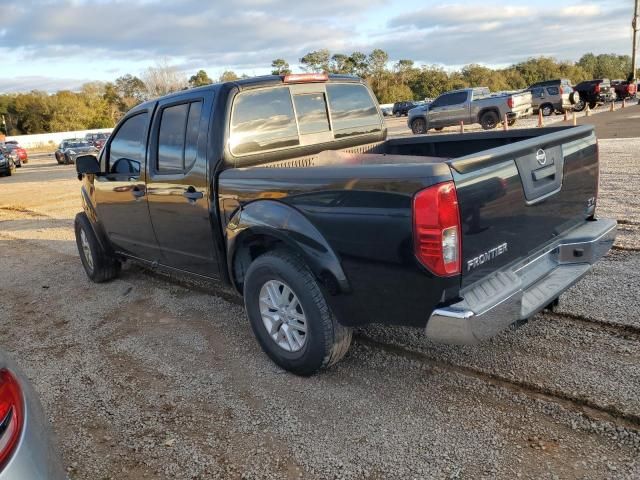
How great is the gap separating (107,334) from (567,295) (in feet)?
12.8

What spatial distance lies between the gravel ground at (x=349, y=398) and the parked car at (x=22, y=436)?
1.05 metres

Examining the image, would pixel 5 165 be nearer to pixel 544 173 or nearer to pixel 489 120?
pixel 489 120

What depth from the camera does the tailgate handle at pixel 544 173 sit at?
3.10 meters

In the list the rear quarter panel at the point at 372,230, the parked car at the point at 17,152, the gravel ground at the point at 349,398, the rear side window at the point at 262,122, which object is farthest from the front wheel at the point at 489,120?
the parked car at the point at 17,152

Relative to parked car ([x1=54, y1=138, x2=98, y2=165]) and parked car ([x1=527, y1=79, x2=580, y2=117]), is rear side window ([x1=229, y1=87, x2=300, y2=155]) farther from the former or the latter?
parked car ([x1=54, y1=138, x2=98, y2=165])

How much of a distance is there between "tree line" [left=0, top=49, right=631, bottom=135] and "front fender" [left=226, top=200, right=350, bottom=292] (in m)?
66.7

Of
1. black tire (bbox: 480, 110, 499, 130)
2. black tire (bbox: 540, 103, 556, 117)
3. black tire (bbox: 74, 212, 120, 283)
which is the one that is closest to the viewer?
black tire (bbox: 74, 212, 120, 283)

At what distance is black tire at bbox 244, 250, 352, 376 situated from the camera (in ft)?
10.7

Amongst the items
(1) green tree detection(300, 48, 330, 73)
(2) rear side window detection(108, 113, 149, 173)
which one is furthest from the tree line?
(2) rear side window detection(108, 113, 149, 173)

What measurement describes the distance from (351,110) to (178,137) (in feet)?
5.17

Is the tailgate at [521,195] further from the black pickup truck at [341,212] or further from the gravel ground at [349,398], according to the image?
the gravel ground at [349,398]

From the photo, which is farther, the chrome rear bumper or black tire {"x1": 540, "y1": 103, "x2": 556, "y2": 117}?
black tire {"x1": 540, "y1": 103, "x2": 556, "y2": 117}

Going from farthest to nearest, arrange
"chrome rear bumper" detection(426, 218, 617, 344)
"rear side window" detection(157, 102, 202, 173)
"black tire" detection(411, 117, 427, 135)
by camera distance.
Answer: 1. "black tire" detection(411, 117, 427, 135)
2. "rear side window" detection(157, 102, 202, 173)
3. "chrome rear bumper" detection(426, 218, 617, 344)

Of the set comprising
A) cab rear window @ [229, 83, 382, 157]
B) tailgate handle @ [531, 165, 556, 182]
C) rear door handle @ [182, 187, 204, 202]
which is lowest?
tailgate handle @ [531, 165, 556, 182]
